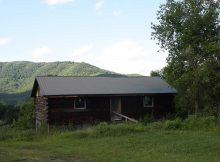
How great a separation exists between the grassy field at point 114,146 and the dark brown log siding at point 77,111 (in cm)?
886

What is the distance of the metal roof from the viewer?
124 feet

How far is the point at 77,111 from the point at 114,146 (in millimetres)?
17348

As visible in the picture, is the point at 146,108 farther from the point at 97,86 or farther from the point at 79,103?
the point at 79,103

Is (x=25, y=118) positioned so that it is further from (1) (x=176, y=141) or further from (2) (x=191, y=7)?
(1) (x=176, y=141)

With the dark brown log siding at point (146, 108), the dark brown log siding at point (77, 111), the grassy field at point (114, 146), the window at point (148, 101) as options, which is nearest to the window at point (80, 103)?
the dark brown log siding at point (77, 111)

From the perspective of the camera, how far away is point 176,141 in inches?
846

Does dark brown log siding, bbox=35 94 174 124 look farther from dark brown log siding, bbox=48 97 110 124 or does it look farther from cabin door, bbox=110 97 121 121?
cabin door, bbox=110 97 121 121

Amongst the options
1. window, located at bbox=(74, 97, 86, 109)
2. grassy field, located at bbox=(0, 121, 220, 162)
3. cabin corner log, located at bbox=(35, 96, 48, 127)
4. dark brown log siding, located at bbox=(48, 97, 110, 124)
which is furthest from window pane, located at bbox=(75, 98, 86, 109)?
grassy field, located at bbox=(0, 121, 220, 162)

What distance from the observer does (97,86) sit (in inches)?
1580

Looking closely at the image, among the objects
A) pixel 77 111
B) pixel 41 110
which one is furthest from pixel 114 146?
pixel 41 110

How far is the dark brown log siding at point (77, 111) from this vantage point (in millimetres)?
37000

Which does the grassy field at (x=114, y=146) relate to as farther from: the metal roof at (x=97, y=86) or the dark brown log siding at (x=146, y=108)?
the dark brown log siding at (x=146, y=108)

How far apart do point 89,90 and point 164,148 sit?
1990 cm

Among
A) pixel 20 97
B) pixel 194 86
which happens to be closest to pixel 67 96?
pixel 194 86
